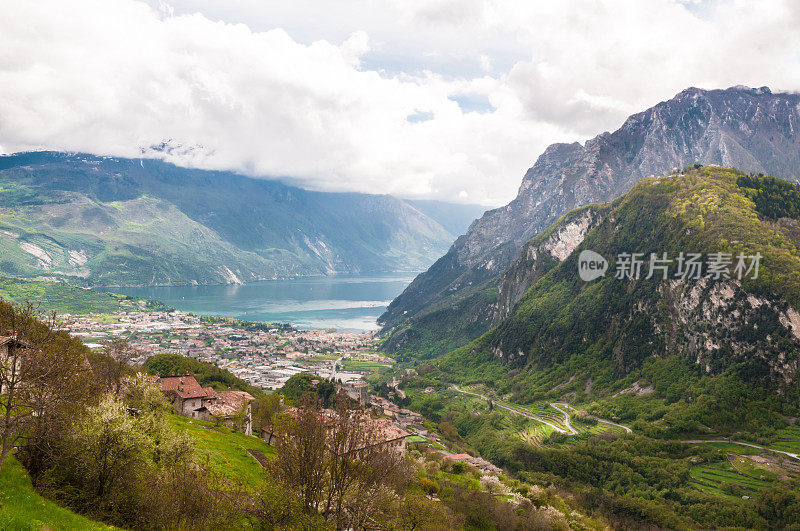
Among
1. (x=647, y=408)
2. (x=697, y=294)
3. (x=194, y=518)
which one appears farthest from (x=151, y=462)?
(x=697, y=294)

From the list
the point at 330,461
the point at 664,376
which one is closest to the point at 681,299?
the point at 664,376

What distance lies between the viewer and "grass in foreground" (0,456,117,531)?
1918cm

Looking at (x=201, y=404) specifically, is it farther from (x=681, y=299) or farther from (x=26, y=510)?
(x=681, y=299)

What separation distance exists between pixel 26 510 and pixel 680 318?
14397 centimetres

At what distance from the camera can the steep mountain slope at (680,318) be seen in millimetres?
105188

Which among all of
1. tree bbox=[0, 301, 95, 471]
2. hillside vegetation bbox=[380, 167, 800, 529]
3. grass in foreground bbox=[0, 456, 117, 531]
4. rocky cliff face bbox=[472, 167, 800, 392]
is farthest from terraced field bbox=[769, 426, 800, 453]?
tree bbox=[0, 301, 95, 471]

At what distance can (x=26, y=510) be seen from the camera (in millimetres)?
20562

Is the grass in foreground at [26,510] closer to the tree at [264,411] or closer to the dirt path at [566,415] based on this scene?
the tree at [264,411]

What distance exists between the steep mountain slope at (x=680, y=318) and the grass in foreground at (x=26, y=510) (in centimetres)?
11274

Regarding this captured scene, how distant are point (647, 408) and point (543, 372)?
4537cm

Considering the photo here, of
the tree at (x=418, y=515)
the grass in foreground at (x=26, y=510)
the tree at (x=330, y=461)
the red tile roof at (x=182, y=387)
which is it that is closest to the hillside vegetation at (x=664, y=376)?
the tree at (x=418, y=515)

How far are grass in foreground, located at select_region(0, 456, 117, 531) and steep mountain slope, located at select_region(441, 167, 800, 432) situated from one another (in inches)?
4439

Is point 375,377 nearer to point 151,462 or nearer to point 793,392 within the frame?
point 793,392

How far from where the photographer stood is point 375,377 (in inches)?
7495
